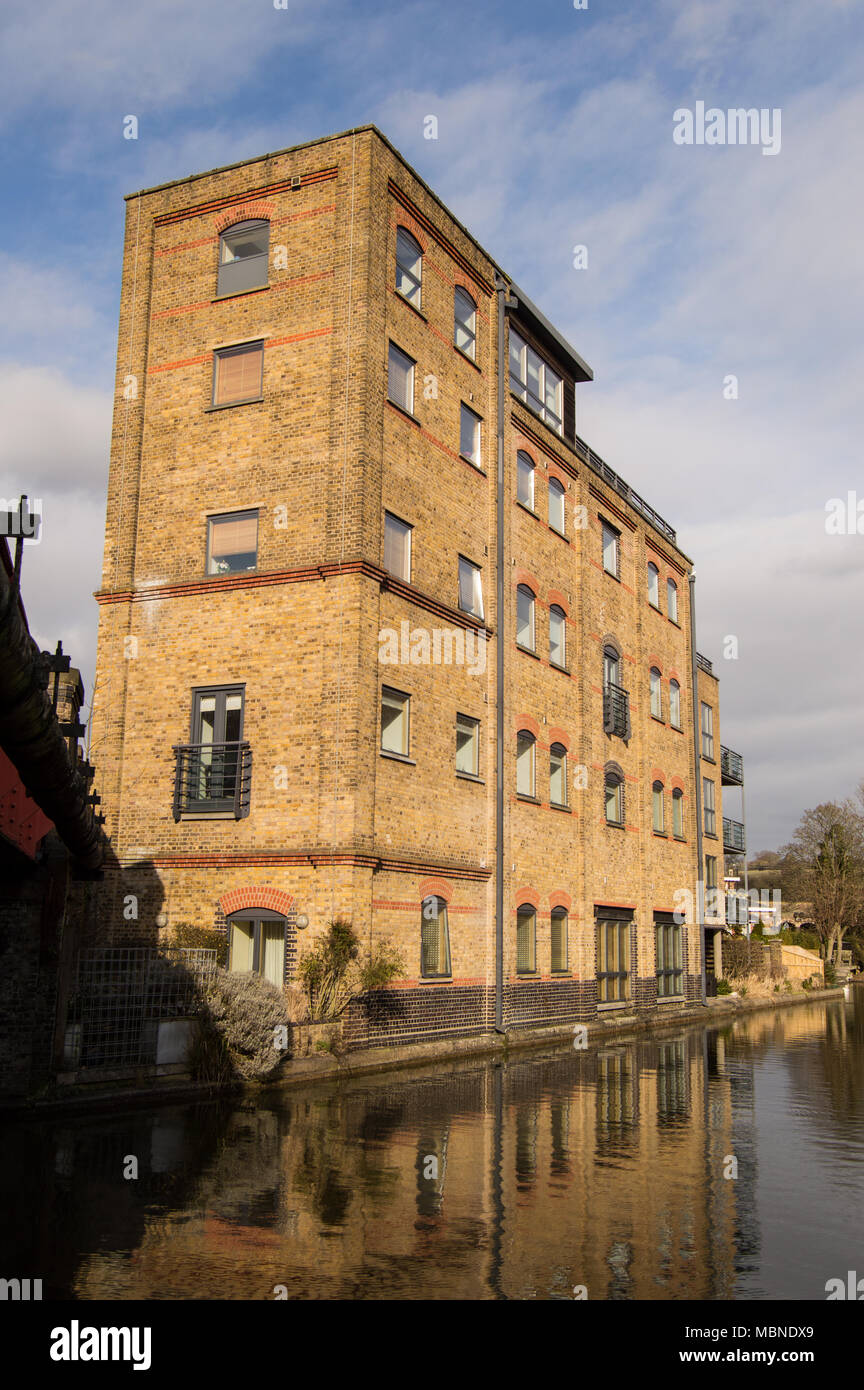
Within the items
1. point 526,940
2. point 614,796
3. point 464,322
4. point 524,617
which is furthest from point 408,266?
point 614,796

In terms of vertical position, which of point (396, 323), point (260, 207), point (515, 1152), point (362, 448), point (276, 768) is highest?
point (260, 207)

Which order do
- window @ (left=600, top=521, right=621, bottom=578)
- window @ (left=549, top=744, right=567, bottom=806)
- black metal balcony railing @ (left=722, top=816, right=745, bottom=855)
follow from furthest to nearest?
black metal balcony railing @ (left=722, top=816, right=745, bottom=855)
window @ (left=600, top=521, right=621, bottom=578)
window @ (left=549, top=744, right=567, bottom=806)

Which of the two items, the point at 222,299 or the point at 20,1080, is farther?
the point at 222,299

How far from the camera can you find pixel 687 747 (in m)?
36.2

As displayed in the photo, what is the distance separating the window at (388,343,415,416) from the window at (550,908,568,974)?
11207 mm

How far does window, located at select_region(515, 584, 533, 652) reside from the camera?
24.6 m

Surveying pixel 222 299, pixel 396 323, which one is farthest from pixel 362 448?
pixel 222 299

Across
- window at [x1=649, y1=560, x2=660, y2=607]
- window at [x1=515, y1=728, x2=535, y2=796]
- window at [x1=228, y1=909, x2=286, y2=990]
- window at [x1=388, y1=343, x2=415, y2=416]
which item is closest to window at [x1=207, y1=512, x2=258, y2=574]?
window at [x1=388, y1=343, x2=415, y2=416]

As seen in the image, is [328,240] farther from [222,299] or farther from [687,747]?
[687,747]

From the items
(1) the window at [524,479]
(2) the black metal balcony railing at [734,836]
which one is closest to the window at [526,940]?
(1) the window at [524,479]

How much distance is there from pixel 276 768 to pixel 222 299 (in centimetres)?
897

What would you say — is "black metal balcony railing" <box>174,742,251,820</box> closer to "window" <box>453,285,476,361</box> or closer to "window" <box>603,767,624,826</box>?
"window" <box>453,285,476,361</box>

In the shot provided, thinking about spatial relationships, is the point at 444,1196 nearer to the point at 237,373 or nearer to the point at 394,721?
the point at 394,721
